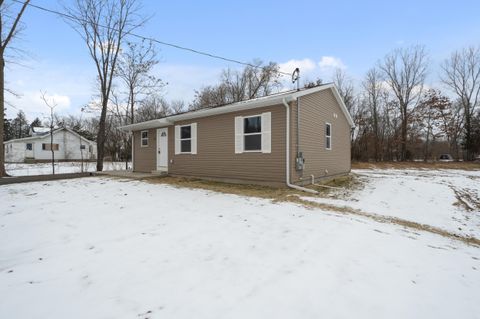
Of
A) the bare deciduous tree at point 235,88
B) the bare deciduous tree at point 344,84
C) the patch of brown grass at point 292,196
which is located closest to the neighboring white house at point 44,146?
the bare deciduous tree at point 235,88

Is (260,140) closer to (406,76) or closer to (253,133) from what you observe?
(253,133)

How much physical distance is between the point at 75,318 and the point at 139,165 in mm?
12513

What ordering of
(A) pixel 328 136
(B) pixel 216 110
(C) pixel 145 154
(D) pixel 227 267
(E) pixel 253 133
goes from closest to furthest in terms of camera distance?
1. (D) pixel 227 267
2. (E) pixel 253 133
3. (B) pixel 216 110
4. (A) pixel 328 136
5. (C) pixel 145 154

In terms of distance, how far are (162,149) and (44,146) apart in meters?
27.0

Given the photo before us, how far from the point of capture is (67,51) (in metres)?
13.3

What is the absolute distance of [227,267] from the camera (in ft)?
9.55

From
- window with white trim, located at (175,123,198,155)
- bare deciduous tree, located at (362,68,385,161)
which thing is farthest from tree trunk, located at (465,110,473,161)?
window with white trim, located at (175,123,198,155)

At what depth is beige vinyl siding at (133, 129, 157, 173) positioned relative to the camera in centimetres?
1290

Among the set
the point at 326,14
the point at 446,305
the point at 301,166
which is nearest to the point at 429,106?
the point at 326,14

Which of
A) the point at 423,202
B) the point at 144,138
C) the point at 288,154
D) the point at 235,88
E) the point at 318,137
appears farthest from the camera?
the point at 235,88

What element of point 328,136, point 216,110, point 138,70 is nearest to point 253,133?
point 216,110

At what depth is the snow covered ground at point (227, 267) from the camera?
2.18 metres

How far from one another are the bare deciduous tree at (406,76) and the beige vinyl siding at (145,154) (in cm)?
2689

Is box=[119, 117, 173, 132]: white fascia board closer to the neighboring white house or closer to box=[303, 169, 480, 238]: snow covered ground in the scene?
box=[303, 169, 480, 238]: snow covered ground
